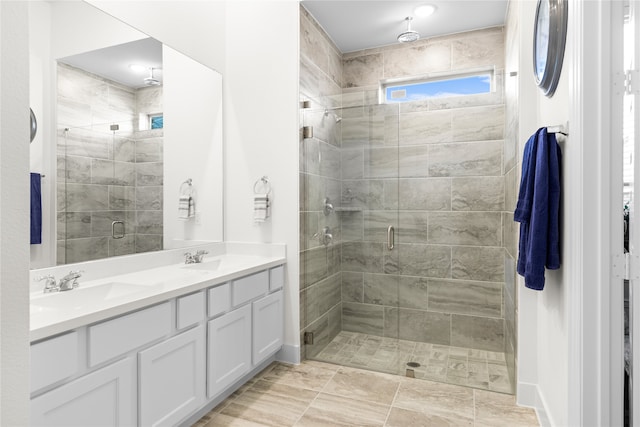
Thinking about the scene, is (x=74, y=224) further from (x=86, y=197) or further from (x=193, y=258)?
(x=193, y=258)

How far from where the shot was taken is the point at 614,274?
1285 mm

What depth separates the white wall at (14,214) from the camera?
22.5 inches

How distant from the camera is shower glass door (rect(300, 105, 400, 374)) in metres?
2.81

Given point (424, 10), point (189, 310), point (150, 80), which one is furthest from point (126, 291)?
point (424, 10)

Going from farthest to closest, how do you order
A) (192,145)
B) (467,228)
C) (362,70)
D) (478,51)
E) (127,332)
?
(362,70) → (478,51) → (467,228) → (192,145) → (127,332)

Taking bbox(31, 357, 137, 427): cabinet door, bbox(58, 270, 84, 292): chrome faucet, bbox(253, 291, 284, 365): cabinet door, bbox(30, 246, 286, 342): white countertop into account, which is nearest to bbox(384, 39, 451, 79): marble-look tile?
bbox(30, 246, 286, 342): white countertop

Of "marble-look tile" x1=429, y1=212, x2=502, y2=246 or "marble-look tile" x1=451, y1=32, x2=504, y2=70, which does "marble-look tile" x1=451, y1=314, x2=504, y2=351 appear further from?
"marble-look tile" x1=451, y1=32, x2=504, y2=70

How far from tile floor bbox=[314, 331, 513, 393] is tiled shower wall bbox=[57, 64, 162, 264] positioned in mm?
1619

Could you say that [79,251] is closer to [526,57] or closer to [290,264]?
[290,264]

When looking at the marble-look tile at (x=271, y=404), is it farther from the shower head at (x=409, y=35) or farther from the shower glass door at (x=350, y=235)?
the shower head at (x=409, y=35)

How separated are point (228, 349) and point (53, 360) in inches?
40.6

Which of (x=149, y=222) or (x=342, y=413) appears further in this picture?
(x=149, y=222)

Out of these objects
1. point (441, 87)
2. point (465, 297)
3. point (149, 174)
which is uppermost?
point (441, 87)

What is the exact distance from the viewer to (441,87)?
3.46 metres
